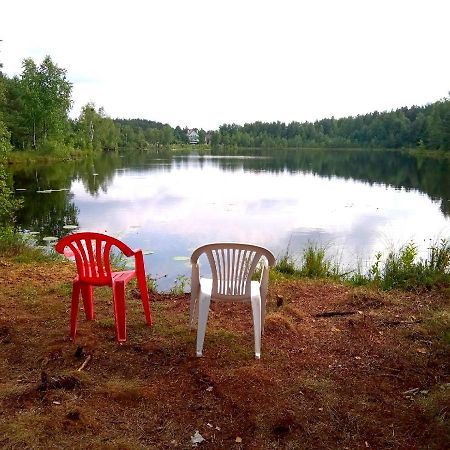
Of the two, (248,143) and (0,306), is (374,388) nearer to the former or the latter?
(0,306)

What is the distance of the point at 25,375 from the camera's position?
302 cm

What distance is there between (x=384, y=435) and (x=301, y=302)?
2.52 meters

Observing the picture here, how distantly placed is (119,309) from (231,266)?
961mm

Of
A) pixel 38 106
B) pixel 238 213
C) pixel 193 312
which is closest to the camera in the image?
pixel 193 312

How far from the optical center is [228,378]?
3.00 meters

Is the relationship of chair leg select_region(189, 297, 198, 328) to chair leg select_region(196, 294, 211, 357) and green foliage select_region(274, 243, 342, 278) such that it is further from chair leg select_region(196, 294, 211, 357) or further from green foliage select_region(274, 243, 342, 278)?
green foliage select_region(274, 243, 342, 278)

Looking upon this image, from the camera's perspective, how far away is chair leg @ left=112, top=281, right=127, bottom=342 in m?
3.51

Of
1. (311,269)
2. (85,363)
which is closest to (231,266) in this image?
(85,363)

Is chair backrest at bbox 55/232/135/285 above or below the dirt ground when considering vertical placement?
above

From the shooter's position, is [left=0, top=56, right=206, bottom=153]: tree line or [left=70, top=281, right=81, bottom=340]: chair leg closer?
[left=70, top=281, right=81, bottom=340]: chair leg

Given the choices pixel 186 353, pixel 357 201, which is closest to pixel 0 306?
pixel 186 353

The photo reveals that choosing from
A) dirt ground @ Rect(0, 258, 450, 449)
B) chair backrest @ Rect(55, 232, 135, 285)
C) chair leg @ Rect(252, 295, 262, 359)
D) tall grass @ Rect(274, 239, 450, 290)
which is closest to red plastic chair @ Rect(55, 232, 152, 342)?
chair backrest @ Rect(55, 232, 135, 285)

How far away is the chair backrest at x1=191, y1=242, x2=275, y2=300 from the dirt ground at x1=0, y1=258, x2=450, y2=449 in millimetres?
464

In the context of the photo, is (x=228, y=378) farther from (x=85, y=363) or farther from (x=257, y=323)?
(x=85, y=363)
